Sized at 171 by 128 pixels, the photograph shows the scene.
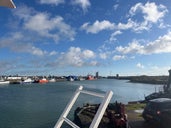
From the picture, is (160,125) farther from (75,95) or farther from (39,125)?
(39,125)

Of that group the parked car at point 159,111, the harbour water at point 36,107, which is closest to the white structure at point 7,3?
the harbour water at point 36,107

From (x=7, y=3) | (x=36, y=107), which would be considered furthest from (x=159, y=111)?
(x=36, y=107)

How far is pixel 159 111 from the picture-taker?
49.7 feet

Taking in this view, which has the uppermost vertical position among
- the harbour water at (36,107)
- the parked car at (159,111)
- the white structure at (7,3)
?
the white structure at (7,3)

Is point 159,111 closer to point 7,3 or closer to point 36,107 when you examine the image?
point 7,3

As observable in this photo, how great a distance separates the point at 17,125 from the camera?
35.4 metres

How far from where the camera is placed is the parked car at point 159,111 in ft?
49.0

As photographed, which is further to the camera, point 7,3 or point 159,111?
point 159,111

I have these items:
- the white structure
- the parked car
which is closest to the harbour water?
the white structure

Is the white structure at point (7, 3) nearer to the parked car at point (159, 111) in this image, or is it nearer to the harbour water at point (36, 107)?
the harbour water at point (36, 107)

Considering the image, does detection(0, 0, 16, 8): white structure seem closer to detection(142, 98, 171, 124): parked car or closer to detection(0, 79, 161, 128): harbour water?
detection(0, 79, 161, 128): harbour water

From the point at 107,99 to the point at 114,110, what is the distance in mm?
13342

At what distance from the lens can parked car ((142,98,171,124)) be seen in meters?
14.9

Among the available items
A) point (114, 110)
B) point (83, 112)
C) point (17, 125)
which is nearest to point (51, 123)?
point (17, 125)
